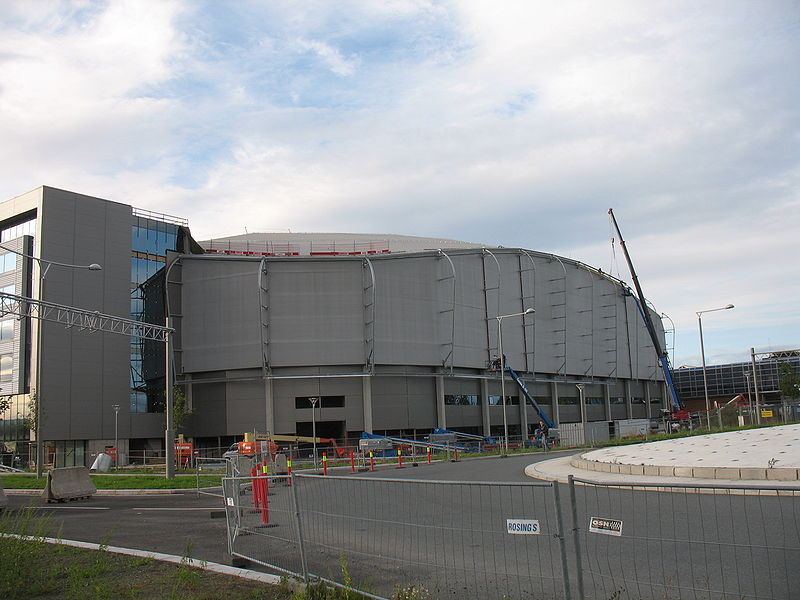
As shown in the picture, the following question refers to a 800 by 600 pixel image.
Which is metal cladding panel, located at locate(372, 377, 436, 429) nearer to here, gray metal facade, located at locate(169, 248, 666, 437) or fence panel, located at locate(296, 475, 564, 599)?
gray metal facade, located at locate(169, 248, 666, 437)

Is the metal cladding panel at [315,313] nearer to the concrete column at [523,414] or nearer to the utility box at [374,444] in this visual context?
the utility box at [374,444]

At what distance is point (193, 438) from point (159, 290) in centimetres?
1301

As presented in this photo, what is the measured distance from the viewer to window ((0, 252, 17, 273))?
54.9 metres

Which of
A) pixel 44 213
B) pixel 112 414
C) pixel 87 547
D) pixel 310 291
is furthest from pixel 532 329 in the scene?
pixel 87 547

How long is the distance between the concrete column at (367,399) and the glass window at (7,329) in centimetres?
2698

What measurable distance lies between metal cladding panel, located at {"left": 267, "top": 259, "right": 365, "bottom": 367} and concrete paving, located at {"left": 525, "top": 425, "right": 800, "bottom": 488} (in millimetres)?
35154

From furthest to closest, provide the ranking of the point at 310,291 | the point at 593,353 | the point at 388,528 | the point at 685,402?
1. the point at 685,402
2. the point at 593,353
3. the point at 310,291
4. the point at 388,528

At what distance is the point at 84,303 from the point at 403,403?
26.5 meters

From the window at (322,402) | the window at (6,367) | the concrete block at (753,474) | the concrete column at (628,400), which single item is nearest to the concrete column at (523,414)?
the window at (322,402)

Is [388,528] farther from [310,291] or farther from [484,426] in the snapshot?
[484,426]

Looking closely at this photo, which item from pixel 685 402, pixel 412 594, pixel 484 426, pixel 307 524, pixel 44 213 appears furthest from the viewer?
pixel 685 402

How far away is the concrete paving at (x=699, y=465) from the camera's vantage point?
624 inches

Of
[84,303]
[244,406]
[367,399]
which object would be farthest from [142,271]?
[367,399]

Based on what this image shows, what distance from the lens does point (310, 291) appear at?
59188 mm
